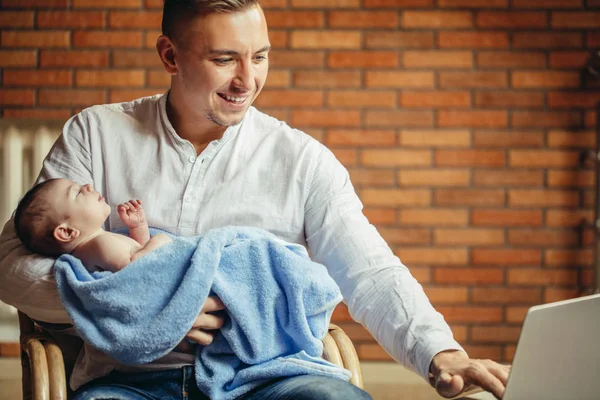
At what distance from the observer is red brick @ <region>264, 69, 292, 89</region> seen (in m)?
2.93

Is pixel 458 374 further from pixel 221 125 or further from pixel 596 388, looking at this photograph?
pixel 221 125

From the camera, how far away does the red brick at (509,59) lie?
293cm

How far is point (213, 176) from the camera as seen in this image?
1549 mm

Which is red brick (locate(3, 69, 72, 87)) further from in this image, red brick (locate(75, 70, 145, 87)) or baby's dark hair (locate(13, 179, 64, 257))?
baby's dark hair (locate(13, 179, 64, 257))

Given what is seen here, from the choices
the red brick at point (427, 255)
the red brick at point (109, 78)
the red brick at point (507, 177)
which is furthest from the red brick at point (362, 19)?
the red brick at point (427, 255)

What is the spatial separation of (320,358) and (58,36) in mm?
2122

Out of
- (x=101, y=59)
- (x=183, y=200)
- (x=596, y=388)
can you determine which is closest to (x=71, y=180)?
(x=183, y=200)

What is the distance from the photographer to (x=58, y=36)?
2.93 metres

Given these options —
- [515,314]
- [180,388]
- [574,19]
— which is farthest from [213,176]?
[574,19]

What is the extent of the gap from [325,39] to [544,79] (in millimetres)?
908

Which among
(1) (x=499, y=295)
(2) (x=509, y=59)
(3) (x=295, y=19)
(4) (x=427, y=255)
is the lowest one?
(1) (x=499, y=295)

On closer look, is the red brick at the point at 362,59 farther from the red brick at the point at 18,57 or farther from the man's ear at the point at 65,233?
the man's ear at the point at 65,233

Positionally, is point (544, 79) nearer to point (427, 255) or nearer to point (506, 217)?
point (506, 217)

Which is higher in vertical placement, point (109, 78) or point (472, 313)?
point (109, 78)
